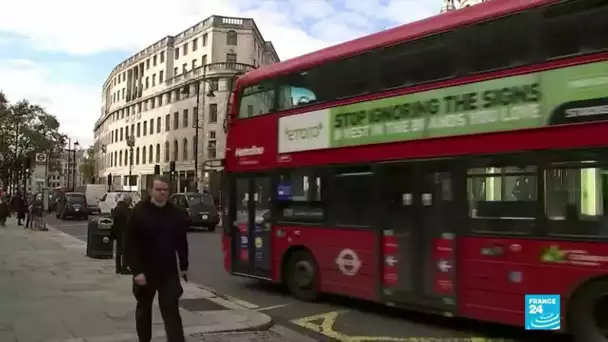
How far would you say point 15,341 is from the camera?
22.9 feet

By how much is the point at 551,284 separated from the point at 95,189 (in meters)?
53.0

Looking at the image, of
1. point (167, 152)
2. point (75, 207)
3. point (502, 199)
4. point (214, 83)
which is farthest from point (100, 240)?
point (167, 152)

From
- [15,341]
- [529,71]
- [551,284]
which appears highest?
[529,71]

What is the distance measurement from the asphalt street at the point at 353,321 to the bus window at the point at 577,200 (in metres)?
1.72

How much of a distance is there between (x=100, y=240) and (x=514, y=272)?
12859 millimetres

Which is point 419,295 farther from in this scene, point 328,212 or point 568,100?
point 568,100

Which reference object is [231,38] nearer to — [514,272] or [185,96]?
[185,96]

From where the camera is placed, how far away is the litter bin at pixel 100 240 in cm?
1719

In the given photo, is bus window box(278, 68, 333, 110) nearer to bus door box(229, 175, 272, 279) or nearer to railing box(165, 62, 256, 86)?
bus door box(229, 175, 272, 279)

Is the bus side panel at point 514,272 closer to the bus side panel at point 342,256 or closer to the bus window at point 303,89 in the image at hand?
the bus side panel at point 342,256

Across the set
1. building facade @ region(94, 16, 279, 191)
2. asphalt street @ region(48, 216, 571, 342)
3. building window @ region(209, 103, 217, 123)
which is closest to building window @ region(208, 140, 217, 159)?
building facade @ region(94, 16, 279, 191)

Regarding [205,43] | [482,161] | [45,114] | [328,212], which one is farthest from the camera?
[205,43]

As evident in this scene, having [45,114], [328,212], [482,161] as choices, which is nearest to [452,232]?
[482,161]

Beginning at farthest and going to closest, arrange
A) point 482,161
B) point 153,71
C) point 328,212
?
point 153,71 → point 328,212 → point 482,161
